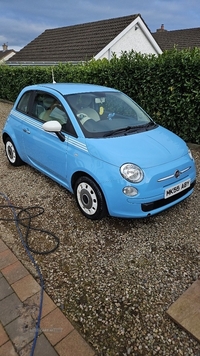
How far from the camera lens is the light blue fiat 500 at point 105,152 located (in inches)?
100

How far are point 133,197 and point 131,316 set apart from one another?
1.09 m

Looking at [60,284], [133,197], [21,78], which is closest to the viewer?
[60,284]

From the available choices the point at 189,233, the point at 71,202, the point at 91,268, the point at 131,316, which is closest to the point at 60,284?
the point at 91,268

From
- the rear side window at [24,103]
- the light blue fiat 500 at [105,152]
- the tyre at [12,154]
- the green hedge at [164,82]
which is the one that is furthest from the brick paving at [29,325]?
the green hedge at [164,82]

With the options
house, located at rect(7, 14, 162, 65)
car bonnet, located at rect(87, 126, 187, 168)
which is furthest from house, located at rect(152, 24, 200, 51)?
car bonnet, located at rect(87, 126, 187, 168)

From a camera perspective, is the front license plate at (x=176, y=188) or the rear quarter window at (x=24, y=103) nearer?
the front license plate at (x=176, y=188)

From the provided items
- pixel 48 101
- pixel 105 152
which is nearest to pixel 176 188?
pixel 105 152

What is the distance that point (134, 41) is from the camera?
1371cm

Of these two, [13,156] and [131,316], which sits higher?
[13,156]

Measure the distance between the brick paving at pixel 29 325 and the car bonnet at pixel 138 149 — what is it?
1.46 metres

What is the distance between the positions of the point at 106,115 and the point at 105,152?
0.85 metres

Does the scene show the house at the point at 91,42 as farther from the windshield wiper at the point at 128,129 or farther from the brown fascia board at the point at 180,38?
the windshield wiper at the point at 128,129

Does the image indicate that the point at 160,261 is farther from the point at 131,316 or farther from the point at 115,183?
the point at 115,183

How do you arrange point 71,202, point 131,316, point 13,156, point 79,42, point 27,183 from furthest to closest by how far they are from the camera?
point 79,42 < point 13,156 < point 27,183 < point 71,202 < point 131,316
